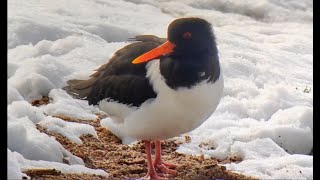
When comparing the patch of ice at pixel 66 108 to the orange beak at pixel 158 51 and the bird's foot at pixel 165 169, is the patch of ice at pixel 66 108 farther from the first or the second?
the orange beak at pixel 158 51

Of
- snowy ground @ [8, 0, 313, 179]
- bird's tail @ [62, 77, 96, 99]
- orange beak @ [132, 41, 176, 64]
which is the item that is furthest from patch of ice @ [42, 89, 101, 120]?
orange beak @ [132, 41, 176, 64]

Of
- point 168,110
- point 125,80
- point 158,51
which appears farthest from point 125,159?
point 158,51

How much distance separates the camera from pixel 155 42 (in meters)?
4.82

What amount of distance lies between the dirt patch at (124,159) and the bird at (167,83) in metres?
0.23

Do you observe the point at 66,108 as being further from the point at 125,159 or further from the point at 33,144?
the point at 33,144

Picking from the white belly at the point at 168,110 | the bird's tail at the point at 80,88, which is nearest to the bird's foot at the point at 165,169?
the white belly at the point at 168,110

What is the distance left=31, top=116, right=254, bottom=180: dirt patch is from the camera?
15.7 feet

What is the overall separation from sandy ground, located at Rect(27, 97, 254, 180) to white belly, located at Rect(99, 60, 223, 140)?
0.34m

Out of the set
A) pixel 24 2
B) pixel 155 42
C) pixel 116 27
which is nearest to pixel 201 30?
pixel 155 42

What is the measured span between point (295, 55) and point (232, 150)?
287cm

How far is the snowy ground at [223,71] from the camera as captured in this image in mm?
5027

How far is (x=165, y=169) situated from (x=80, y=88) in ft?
3.24

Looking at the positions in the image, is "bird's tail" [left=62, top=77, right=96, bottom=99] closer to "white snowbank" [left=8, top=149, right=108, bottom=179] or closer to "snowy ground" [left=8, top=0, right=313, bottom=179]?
"snowy ground" [left=8, top=0, right=313, bottom=179]

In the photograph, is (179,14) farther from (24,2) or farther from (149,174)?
(149,174)
